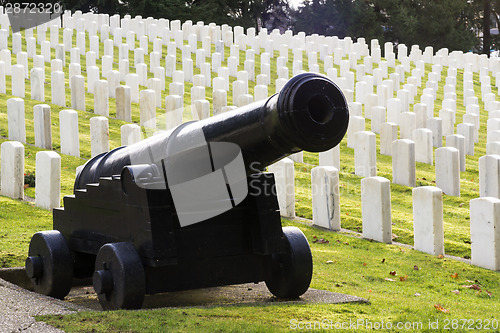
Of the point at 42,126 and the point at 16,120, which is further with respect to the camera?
the point at 16,120

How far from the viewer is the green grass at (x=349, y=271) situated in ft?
15.9

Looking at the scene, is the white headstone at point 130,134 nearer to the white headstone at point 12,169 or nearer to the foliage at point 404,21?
the white headstone at point 12,169

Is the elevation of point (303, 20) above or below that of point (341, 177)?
above

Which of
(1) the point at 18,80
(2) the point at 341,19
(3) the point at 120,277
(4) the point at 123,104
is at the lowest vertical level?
(3) the point at 120,277

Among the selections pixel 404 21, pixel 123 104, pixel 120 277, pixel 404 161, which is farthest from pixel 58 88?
pixel 404 21

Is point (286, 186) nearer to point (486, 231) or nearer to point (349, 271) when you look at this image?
point (349, 271)

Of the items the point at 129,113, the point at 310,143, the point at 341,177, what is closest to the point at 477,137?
the point at 341,177

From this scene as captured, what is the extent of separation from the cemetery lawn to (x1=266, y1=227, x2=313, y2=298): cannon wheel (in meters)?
0.40

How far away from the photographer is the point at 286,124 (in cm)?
448

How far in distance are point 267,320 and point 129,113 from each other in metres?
10.1

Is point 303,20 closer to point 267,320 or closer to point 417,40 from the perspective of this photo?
point 417,40

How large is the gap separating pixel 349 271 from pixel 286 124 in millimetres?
3026

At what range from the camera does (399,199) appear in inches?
427

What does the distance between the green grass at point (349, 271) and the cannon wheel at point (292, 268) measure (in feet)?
1.46
